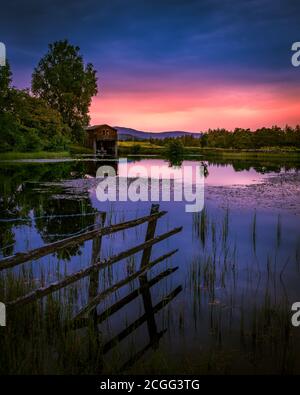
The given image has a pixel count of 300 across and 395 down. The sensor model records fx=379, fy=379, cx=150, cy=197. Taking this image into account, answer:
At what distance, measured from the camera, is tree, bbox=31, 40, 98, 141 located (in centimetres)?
8438

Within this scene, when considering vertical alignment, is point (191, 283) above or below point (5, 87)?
below

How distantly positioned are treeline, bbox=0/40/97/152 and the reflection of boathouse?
8.83m

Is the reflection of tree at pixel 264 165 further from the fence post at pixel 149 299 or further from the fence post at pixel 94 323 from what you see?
the fence post at pixel 94 323

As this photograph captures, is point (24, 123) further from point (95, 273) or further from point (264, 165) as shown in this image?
point (95, 273)

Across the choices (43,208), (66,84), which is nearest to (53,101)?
(66,84)

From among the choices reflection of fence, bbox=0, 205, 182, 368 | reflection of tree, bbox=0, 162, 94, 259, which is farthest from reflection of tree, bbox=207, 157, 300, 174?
reflection of fence, bbox=0, 205, 182, 368

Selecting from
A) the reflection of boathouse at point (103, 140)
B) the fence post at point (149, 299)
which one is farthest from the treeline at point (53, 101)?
the fence post at point (149, 299)

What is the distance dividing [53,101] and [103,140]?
1591cm

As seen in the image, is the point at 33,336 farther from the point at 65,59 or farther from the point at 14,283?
the point at 65,59

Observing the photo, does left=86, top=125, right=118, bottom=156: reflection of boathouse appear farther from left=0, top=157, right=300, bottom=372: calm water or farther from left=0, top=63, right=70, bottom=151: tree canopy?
left=0, top=157, right=300, bottom=372: calm water

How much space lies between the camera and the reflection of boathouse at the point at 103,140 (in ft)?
309

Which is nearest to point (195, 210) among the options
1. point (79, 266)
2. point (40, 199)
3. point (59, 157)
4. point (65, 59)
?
point (40, 199)

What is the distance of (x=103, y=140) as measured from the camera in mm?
95562

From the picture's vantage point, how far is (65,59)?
86.4 metres
